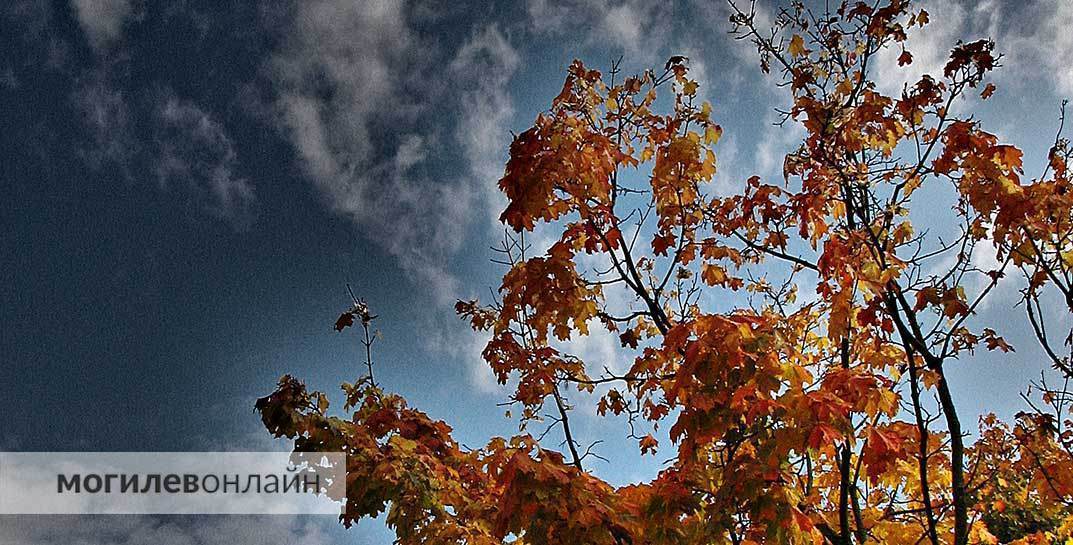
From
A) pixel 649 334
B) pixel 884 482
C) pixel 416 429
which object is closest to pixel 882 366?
pixel 884 482

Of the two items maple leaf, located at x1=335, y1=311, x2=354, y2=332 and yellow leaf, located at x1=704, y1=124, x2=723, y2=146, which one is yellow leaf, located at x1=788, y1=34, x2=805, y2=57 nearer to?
yellow leaf, located at x1=704, y1=124, x2=723, y2=146

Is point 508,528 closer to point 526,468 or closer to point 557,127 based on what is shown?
point 526,468

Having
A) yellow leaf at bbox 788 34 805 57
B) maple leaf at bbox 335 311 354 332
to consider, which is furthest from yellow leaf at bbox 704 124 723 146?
maple leaf at bbox 335 311 354 332

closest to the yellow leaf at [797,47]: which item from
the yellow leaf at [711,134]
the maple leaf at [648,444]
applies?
the yellow leaf at [711,134]

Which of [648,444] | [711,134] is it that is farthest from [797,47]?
[648,444]

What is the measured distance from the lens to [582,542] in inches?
142

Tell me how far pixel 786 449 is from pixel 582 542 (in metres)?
1.13

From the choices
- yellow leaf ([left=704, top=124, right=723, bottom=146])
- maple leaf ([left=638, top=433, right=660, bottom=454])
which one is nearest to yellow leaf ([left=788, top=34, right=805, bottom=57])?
yellow leaf ([left=704, top=124, right=723, bottom=146])

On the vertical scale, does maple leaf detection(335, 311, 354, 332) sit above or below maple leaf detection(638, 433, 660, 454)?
above

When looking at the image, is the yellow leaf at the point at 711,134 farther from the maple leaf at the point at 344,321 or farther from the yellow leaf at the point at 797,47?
the maple leaf at the point at 344,321

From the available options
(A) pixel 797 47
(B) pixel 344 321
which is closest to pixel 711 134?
(A) pixel 797 47

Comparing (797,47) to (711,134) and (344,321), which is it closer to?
(711,134)

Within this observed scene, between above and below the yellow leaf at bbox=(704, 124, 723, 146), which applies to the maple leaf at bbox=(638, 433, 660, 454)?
below

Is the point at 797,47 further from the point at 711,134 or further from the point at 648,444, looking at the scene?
the point at 648,444
